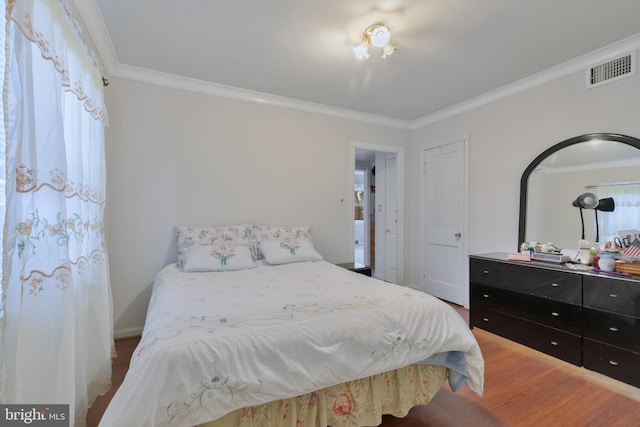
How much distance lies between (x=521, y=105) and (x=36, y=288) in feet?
12.8

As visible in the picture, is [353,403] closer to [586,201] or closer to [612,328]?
[612,328]

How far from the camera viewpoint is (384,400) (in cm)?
154

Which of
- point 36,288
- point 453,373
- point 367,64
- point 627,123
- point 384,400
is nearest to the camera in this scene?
point 36,288

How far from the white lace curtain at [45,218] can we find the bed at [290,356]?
0.33 meters

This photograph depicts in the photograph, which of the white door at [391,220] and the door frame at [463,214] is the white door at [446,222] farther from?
the white door at [391,220]

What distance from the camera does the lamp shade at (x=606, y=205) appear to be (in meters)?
2.30

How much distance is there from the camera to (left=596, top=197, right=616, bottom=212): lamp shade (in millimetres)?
2301

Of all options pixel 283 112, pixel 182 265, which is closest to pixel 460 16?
pixel 283 112

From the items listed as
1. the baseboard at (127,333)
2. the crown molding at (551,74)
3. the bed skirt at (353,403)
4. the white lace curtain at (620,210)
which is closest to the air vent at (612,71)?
the crown molding at (551,74)

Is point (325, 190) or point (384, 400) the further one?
point (325, 190)

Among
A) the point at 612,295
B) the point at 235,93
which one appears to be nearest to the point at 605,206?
the point at 612,295

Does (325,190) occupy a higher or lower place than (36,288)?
higher

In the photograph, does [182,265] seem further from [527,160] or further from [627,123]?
[627,123]

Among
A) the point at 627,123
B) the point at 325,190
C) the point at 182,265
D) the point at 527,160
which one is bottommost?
the point at 182,265
